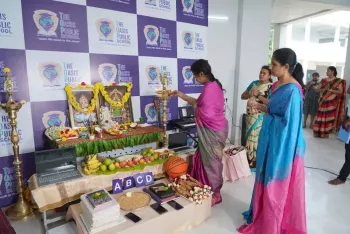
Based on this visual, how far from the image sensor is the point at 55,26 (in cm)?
232

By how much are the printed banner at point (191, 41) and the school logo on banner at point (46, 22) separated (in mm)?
Answer: 1608

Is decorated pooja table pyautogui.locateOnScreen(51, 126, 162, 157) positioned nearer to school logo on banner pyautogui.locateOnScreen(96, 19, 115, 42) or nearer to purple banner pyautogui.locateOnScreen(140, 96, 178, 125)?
purple banner pyautogui.locateOnScreen(140, 96, 178, 125)

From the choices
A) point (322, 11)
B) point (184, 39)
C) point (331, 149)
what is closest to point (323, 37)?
point (322, 11)

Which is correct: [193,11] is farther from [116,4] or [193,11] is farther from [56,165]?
[56,165]

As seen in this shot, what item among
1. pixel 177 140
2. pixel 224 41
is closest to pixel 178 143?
pixel 177 140

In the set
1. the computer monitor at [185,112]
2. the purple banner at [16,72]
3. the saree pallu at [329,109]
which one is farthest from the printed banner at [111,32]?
the saree pallu at [329,109]

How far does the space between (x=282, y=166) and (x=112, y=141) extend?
5.14 feet

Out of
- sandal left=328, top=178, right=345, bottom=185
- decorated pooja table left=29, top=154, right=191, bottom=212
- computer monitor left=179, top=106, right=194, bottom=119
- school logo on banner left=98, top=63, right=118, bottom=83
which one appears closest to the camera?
decorated pooja table left=29, top=154, right=191, bottom=212

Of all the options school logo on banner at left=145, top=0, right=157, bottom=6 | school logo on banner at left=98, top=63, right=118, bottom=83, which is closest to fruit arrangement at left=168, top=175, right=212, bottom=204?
school logo on banner at left=98, top=63, right=118, bottom=83

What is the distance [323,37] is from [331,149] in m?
11.5

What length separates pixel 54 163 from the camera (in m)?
2.01

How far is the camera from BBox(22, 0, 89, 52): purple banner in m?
2.21

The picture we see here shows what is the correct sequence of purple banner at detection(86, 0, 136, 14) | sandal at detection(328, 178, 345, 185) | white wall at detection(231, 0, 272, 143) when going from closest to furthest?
purple banner at detection(86, 0, 136, 14), sandal at detection(328, 178, 345, 185), white wall at detection(231, 0, 272, 143)

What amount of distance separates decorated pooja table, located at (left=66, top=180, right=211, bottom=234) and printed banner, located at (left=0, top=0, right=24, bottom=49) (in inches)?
63.2
